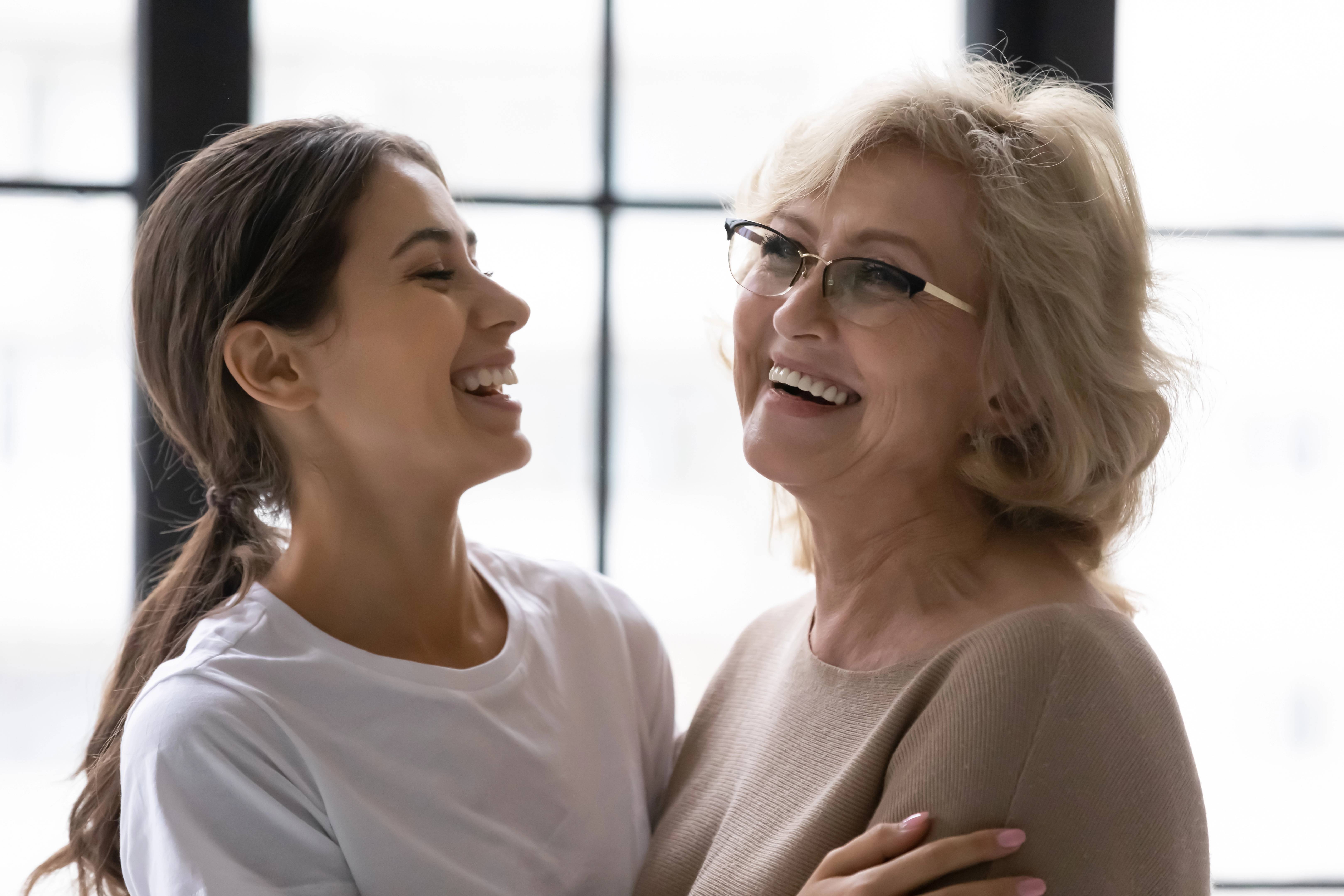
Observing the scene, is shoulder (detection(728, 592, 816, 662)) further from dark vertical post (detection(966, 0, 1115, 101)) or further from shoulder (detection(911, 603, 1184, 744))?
dark vertical post (detection(966, 0, 1115, 101))

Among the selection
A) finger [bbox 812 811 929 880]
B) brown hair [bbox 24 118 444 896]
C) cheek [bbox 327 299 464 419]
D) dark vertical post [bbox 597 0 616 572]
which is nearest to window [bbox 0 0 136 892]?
brown hair [bbox 24 118 444 896]

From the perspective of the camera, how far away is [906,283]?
4.37 feet

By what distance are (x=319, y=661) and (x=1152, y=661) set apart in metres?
1.07

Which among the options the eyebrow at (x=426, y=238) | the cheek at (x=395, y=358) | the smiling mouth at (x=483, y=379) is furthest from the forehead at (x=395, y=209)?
the smiling mouth at (x=483, y=379)

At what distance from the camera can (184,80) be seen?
1.91 metres

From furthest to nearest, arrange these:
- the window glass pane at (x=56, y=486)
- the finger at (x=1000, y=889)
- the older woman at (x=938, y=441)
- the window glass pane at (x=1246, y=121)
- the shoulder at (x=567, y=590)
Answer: the window glass pane at (x=1246, y=121), the window glass pane at (x=56, y=486), the shoulder at (x=567, y=590), the older woman at (x=938, y=441), the finger at (x=1000, y=889)

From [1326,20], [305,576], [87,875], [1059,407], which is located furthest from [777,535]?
[1326,20]

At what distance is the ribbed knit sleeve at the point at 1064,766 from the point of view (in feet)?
3.64

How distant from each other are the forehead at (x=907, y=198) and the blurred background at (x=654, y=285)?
0.52 meters

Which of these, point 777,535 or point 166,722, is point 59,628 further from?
point 777,535

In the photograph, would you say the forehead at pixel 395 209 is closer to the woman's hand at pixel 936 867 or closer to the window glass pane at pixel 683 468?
the window glass pane at pixel 683 468

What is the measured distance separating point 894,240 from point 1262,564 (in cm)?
146

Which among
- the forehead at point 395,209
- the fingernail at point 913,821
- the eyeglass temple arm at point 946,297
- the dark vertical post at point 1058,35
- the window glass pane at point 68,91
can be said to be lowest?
the fingernail at point 913,821

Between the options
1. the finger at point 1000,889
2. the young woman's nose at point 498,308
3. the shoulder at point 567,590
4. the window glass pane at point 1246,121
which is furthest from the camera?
the window glass pane at point 1246,121
